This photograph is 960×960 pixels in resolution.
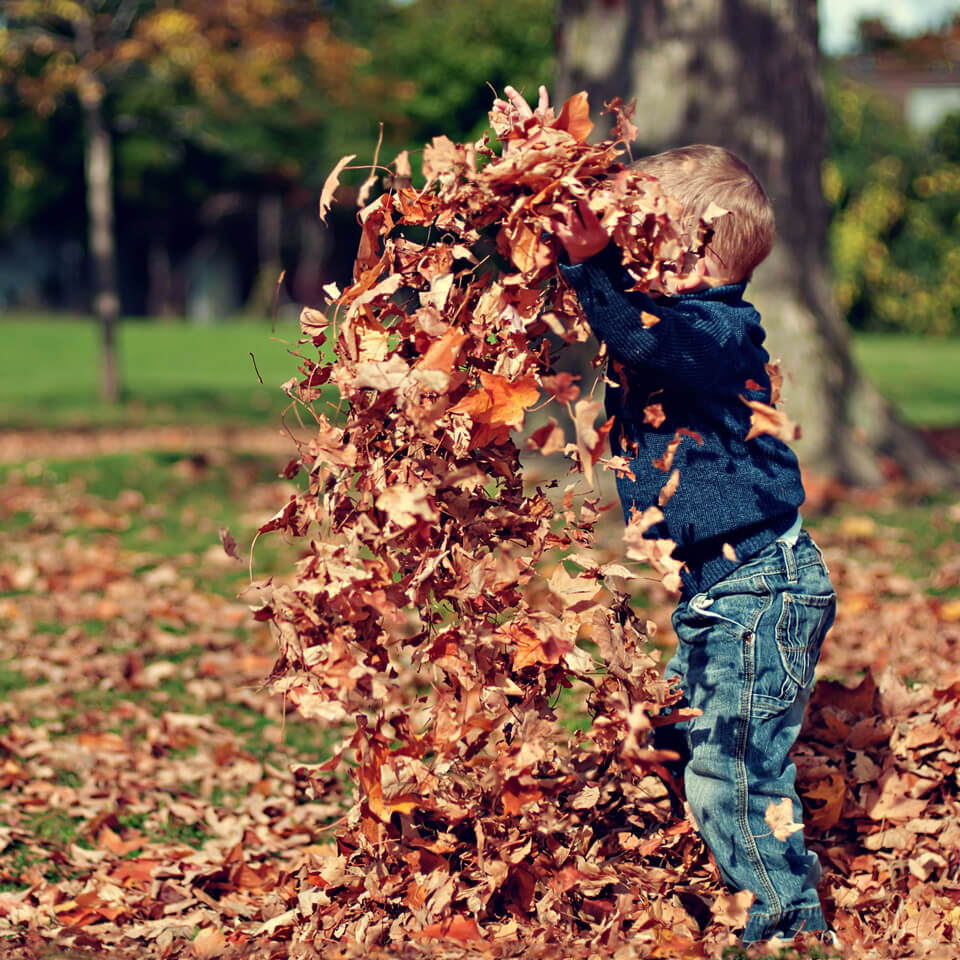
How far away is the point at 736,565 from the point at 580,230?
805 millimetres

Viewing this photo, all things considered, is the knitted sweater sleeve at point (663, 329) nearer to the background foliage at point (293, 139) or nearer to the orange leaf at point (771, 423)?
the orange leaf at point (771, 423)

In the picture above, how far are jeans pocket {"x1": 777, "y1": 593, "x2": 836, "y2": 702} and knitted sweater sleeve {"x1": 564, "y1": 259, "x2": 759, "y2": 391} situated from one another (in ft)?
1.69

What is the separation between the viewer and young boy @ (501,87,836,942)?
2594 millimetres

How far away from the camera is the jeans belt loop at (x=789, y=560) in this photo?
262cm

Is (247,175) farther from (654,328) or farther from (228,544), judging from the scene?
(654,328)

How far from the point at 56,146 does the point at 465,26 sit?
15573 mm

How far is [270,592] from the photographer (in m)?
2.58

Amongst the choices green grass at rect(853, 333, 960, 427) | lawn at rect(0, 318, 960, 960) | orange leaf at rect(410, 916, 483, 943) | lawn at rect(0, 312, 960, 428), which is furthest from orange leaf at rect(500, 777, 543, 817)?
green grass at rect(853, 333, 960, 427)

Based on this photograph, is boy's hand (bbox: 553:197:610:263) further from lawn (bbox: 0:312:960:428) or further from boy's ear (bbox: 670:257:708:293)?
lawn (bbox: 0:312:960:428)

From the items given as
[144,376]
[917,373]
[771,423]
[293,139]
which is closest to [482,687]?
[771,423]

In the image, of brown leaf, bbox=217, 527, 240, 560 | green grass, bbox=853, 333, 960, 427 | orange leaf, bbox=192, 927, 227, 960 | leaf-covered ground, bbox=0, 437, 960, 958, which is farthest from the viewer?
green grass, bbox=853, 333, 960, 427

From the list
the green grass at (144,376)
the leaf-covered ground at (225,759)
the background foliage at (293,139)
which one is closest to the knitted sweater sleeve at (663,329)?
the leaf-covered ground at (225,759)

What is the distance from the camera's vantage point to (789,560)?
263 centimetres

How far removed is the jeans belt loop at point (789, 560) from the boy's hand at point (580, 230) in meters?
0.77
